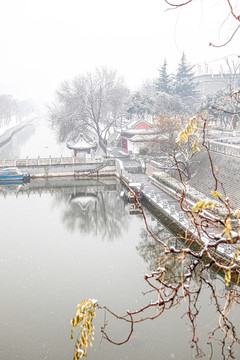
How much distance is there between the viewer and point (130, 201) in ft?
95.2

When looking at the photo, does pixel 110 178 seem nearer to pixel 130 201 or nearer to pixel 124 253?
pixel 130 201

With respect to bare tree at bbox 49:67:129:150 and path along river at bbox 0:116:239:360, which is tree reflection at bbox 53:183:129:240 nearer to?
path along river at bbox 0:116:239:360

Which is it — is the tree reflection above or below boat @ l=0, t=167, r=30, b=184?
below

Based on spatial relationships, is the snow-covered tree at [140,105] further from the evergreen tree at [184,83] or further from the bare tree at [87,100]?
the evergreen tree at [184,83]

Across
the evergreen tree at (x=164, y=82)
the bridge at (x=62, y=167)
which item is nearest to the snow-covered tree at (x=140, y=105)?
the evergreen tree at (x=164, y=82)

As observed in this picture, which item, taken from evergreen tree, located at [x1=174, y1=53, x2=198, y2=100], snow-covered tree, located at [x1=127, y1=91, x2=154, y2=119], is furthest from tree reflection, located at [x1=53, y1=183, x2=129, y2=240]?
evergreen tree, located at [x1=174, y1=53, x2=198, y2=100]

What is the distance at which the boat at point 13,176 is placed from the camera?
38.0 meters

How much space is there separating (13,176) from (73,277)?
2438cm

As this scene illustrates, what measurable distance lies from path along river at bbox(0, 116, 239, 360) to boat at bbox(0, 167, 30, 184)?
7508 millimetres

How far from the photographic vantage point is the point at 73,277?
52.7ft

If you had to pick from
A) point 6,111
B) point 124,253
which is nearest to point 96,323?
point 124,253

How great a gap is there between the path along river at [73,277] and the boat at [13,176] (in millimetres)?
7508

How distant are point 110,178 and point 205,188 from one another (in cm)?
1558

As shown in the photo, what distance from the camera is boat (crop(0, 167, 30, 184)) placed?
38.0 meters
